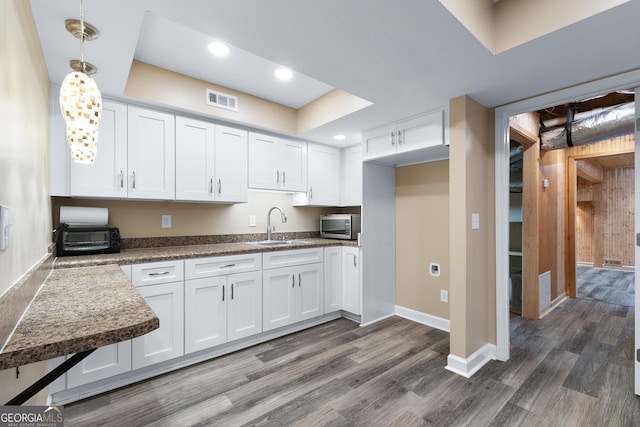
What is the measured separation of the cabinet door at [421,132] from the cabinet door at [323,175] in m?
1.08

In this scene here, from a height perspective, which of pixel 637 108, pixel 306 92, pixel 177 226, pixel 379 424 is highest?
pixel 306 92

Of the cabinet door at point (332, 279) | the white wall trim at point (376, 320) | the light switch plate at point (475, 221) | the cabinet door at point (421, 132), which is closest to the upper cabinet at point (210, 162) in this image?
the cabinet door at point (332, 279)

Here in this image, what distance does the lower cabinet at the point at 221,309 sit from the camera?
2371 millimetres

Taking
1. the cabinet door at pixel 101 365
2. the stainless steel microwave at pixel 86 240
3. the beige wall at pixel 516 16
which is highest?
the beige wall at pixel 516 16

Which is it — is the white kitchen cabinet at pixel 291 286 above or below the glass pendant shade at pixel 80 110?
below

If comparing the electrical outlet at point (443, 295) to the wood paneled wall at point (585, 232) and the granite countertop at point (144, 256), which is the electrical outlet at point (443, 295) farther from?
the wood paneled wall at point (585, 232)

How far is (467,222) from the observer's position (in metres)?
2.29

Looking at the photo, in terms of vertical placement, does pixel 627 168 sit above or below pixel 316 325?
above

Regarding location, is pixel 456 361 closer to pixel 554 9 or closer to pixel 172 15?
pixel 554 9

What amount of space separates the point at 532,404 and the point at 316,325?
1.94 meters

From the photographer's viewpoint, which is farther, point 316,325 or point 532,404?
point 316,325

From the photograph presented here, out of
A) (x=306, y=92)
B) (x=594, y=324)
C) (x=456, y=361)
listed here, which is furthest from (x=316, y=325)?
(x=594, y=324)

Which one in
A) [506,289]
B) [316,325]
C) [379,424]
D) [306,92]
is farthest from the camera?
[316,325]

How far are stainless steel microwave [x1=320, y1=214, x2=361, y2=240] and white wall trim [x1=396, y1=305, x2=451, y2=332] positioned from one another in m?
1.03
